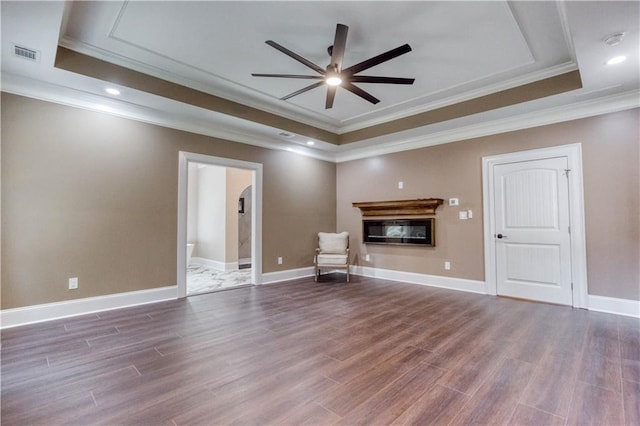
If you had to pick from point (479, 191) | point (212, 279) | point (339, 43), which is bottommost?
point (212, 279)

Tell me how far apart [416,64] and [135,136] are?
12.4ft

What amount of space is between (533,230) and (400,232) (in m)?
2.09

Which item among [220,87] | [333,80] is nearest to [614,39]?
[333,80]

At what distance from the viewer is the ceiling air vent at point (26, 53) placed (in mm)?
2713

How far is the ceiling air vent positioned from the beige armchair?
14.9 ft

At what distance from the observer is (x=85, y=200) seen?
3.69m

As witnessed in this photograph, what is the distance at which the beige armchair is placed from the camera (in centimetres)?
562

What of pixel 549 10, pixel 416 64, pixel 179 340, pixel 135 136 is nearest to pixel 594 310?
pixel 549 10

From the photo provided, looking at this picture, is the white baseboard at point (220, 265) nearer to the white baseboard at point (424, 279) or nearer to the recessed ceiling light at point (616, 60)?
the white baseboard at point (424, 279)

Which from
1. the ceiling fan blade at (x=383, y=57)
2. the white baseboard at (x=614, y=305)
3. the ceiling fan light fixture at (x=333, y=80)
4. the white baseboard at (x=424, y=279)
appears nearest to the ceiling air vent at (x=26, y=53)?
the ceiling fan light fixture at (x=333, y=80)

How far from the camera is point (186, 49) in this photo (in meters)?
3.17

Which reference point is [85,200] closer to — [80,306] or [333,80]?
[80,306]

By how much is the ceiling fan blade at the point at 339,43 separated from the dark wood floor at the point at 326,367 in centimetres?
267

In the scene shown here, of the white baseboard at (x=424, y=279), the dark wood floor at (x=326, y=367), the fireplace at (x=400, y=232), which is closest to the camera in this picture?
the dark wood floor at (x=326, y=367)
